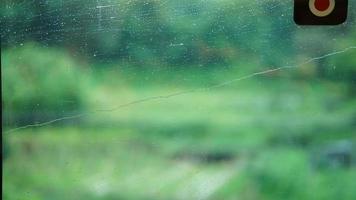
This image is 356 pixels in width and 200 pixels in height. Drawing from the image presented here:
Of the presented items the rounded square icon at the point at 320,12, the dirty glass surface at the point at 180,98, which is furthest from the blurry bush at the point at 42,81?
the rounded square icon at the point at 320,12

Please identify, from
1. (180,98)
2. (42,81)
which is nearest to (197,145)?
(180,98)

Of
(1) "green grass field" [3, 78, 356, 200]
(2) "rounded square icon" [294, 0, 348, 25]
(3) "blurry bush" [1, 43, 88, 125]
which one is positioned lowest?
(1) "green grass field" [3, 78, 356, 200]

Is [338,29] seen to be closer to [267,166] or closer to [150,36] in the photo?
[267,166]

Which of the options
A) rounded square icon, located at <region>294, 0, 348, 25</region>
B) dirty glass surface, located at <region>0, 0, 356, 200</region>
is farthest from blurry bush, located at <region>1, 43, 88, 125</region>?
rounded square icon, located at <region>294, 0, 348, 25</region>

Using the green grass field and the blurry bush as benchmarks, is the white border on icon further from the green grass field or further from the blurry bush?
the blurry bush

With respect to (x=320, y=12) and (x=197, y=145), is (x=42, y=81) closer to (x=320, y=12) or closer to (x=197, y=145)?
(x=197, y=145)

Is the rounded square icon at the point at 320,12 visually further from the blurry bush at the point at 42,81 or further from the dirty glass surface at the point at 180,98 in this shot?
the blurry bush at the point at 42,81
